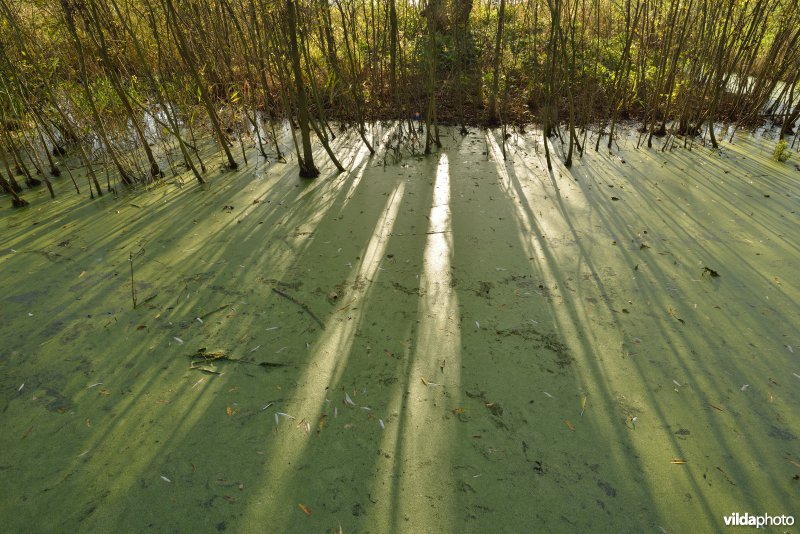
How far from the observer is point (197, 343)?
151 cm

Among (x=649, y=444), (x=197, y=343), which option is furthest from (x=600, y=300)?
(x=197, y=343)

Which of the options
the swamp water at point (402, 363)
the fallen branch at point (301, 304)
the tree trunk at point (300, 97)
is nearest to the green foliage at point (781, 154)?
the swamp water at point (402, 363)

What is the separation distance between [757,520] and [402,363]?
3.04ft

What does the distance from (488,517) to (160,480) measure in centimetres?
78

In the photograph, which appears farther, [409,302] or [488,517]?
[409,302]

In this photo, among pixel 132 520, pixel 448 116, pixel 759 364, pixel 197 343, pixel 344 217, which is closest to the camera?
pixel 132 520

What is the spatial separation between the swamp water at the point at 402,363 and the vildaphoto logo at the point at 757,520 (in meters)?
0.02

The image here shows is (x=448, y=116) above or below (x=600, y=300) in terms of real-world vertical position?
above

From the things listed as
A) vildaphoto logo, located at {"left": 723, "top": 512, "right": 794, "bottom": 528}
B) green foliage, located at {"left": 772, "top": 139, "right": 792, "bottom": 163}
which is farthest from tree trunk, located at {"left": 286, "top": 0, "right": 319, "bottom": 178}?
green foliage, located at {"left": 772, "top": 139, "right": 792, "bottom": 163}

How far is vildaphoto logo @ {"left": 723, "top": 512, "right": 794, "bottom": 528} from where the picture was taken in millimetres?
986

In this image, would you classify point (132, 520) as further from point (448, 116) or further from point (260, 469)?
point (448, 116)

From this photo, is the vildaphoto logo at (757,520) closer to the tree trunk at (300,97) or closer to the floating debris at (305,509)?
the floating debris at (305,509)

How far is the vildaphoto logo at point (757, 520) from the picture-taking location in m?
0.99

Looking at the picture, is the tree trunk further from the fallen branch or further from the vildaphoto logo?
the vildaphoto logo
